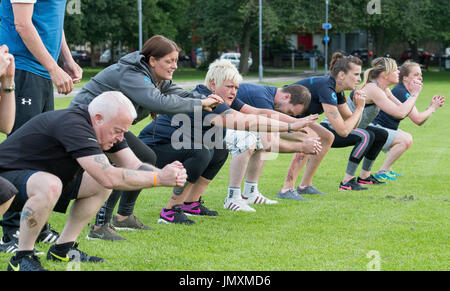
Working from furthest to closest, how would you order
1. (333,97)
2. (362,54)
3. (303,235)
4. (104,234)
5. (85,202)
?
1. (362,54)
2. (333,97)
3. (303,235)
4. (104,234)
5. (85,202)

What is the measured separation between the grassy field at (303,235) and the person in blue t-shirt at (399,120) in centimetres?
51

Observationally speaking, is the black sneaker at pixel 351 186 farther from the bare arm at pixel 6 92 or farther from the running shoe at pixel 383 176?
the bare arm at pixel 6 92

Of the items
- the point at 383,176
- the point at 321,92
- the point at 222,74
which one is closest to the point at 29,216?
the point at 222,74

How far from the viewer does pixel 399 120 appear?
10180 millimetres

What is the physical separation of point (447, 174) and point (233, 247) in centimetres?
566

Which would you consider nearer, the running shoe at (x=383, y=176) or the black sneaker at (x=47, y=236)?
the black sneaker at (x=47, y=236)

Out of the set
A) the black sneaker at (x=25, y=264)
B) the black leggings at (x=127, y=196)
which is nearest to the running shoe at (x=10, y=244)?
the black sneaker at (x=25, y=264)

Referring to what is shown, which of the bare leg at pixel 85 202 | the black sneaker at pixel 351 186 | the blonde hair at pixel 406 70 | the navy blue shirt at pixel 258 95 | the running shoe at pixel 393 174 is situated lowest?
A: the running shoe at pixel 393 174

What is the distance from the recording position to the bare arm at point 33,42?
17.7 ft

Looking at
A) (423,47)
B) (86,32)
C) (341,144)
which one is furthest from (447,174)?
(423,47)

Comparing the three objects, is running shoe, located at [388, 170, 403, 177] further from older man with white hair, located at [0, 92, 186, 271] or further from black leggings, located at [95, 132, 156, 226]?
older man with white hair, located at [0, 92, 186, 271]

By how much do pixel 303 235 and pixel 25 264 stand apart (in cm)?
271

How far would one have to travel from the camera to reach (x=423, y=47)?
7381 cm

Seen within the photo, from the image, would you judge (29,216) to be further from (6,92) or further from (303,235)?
(303,235)
